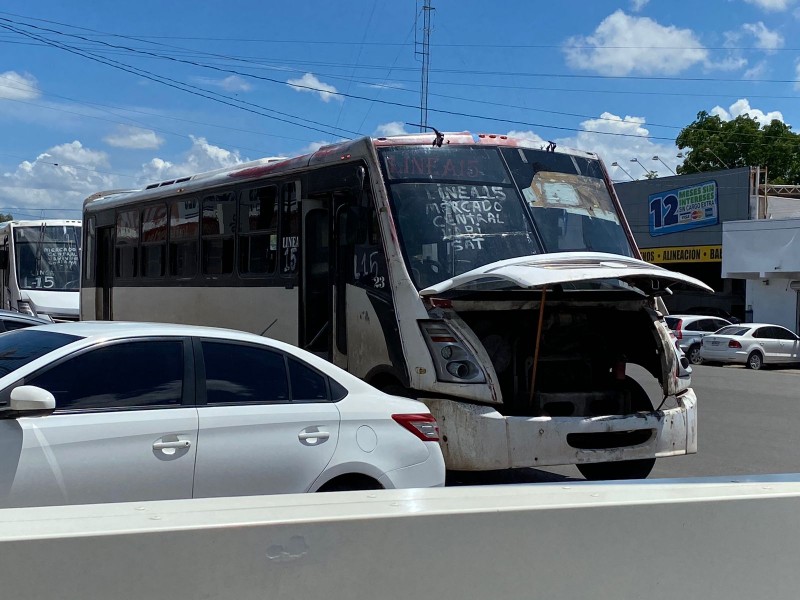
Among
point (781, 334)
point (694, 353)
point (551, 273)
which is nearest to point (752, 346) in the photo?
point (781, 334)

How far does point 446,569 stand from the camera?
3.00m

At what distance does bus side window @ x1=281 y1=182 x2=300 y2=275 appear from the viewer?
9.77 metres

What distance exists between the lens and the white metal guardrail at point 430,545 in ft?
8.55

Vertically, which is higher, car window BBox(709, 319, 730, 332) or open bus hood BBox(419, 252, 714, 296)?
open bus hood BBox(419, 252, 714, 296)

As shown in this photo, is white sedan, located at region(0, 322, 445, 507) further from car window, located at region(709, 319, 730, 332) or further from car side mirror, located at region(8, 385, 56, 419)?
car window, located at region(709, 319, 730, 332)

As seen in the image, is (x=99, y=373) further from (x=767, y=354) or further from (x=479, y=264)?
(x=767, y=354)

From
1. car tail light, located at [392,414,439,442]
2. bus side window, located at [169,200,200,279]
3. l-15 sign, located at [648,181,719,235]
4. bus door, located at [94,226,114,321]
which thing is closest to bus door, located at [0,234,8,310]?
bus door, located at [94,226,114,321]

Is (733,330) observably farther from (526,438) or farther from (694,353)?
(526,438)

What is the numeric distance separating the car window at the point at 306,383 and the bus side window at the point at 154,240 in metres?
7.66

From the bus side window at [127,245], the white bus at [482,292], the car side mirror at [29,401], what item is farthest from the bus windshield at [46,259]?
the car side mirror at [29,401]

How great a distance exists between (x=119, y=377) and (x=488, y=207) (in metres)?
4.43

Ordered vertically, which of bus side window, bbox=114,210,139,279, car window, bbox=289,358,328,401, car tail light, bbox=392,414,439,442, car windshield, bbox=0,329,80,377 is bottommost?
car tail light, bbox=392,414,439,442

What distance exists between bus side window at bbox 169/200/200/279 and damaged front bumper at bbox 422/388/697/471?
562 centimetres

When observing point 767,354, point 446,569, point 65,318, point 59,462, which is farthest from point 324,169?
point 767,354
